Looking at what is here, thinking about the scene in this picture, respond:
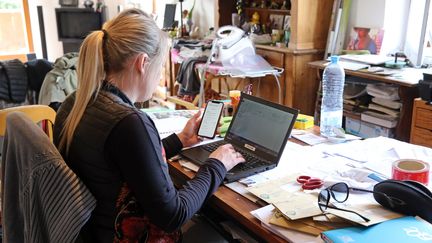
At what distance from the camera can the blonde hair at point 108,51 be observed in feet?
3.84

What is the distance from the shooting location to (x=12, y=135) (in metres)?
1.24

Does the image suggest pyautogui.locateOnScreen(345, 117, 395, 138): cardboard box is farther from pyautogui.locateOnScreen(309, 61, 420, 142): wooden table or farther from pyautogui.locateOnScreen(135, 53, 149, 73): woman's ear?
pyautogui.locateOnScreen(135, 53, 149, 73): woman's ear

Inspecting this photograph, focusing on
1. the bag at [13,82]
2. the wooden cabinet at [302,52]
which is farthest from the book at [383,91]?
the bag at [13,82]

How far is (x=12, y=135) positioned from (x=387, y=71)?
7.66 feet

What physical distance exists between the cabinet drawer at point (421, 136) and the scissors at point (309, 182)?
1.51 m

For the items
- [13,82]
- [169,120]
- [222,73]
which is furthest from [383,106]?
[13,82]

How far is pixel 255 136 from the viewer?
1482mm

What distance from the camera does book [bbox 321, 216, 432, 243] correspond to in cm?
92

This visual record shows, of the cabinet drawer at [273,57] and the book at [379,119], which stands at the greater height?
the cabinet drawer at [273,57]

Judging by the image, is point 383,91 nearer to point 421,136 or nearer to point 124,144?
point 421,136

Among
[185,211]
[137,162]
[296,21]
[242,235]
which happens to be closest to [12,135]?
[137,162]

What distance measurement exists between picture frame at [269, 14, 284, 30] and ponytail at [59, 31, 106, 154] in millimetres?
2991

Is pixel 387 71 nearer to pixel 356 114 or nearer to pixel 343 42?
pixel 356 114

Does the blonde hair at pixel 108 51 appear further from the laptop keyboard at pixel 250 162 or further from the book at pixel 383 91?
the book at pixel 383 91
